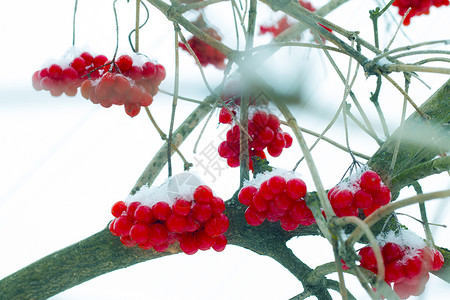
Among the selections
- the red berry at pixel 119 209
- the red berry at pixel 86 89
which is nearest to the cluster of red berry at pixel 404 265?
the red berry at pixel 119 209

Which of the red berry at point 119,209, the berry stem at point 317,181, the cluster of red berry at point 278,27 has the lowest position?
the berry stem at point 317,181

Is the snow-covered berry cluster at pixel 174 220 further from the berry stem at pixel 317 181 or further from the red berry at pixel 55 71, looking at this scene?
the red berry at pixel 55 71

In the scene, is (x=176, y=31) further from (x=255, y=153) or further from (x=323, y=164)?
(x=323, y=164)

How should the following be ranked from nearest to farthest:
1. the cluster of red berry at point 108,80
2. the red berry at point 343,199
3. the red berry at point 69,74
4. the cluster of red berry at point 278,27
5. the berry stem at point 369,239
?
the berry stem at point 369,239, the red berry at point 343,199, the cluster of red berry at point 108,80, the red berry at point 69,74, the cluster of red berry at point 278,27

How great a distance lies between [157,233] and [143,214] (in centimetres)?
3

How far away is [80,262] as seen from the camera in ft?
2.77

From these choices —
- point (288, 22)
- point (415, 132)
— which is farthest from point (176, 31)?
point (288, 22)

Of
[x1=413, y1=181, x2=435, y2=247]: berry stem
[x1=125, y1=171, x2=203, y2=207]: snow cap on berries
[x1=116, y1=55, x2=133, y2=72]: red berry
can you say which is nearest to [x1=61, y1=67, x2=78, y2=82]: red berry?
[x1=116, y1=55, x2=133, y2=72]: red berry

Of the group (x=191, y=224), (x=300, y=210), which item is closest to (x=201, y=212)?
(x=191, y=224)

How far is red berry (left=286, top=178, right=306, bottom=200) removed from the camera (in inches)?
21.9

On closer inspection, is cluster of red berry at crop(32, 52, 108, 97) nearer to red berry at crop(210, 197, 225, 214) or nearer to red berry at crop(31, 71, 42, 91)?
red berry at crop(31, 71, 42, 91)

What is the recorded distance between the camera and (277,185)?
1.85 ft

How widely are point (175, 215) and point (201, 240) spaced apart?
53mm

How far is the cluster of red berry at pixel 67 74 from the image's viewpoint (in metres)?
0.75
